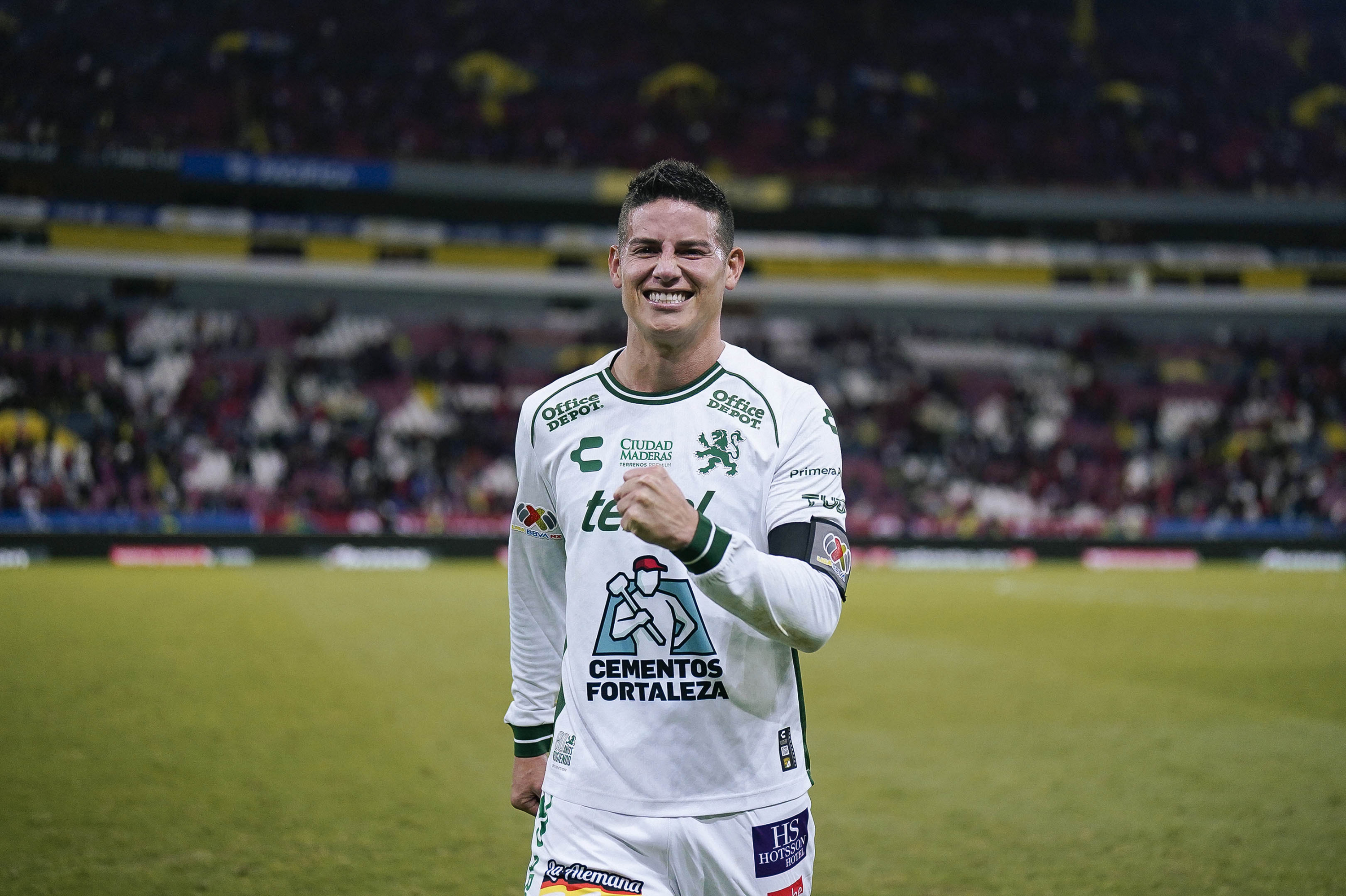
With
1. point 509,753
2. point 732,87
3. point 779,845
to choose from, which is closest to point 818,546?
point 779,845

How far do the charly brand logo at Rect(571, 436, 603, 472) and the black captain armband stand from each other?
19.2 inches

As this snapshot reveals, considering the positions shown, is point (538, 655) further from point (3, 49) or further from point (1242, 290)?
point (1242, 290)

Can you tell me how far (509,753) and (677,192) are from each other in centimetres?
646

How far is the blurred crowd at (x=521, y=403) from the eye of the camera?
2600cm

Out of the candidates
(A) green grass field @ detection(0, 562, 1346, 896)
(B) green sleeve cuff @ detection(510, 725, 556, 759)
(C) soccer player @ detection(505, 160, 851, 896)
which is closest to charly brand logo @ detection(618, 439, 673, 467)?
(C) soccer player @ detection(505, 160, 851, 896)

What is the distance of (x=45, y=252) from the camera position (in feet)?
99.7

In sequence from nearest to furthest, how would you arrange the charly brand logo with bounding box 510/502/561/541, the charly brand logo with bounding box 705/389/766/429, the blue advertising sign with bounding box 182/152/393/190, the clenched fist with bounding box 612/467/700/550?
the clenched fist with bounding box 612/467/700/550 → the charly brand logo with bounding box 705/389/766/429 → the charly brand logo with bounding box 510/502/561/541 → the blue advertising sign with bounding box 182/152/393/190

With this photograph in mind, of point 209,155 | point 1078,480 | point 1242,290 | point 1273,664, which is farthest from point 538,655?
point 1242,290

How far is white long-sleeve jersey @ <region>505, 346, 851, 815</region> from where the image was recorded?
273 centimetres

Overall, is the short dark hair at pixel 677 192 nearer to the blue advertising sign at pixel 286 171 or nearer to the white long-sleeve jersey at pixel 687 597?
the white long-sleeve jersey at pixel 687 597

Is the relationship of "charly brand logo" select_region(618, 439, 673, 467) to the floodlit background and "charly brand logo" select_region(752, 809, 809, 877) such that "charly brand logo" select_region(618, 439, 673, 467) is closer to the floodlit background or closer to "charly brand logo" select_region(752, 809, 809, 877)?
"charly brand logo" select_region(752, 809, 809, 877)

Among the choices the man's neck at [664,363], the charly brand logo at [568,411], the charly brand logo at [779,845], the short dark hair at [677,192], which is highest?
the short dark hair at [677,192]

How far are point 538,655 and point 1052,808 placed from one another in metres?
5.08

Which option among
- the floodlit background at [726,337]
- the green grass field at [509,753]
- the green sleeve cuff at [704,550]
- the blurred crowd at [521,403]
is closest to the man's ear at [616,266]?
the green sleeve cuff at [704,550]
